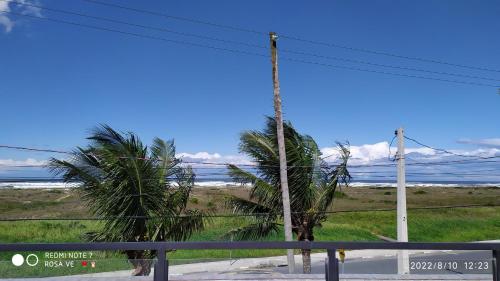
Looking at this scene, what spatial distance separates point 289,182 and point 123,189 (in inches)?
236

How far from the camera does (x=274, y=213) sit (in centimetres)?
1712

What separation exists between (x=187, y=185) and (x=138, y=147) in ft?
6.21

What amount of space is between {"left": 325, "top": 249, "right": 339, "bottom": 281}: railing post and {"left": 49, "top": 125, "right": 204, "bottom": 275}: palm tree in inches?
358

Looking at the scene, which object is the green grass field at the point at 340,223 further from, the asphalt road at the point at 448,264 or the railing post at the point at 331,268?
the railing post at the point at 331,268

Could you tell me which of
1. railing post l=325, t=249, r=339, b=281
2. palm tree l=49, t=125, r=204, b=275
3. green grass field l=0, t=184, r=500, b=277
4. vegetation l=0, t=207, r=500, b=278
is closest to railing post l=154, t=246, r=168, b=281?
railing post l=325, t=249, r=339, b=281

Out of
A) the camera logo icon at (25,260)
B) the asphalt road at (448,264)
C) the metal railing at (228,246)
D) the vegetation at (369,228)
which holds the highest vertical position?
the metal railing at (228,246)

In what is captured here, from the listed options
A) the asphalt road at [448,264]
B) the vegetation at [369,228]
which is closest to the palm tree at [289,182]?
the vegetation at [369,228]

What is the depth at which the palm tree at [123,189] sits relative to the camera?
1331 centimetres

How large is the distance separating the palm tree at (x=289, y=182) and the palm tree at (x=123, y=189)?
3.26m

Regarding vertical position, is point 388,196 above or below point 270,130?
below

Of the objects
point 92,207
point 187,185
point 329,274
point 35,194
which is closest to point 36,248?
point 329,274

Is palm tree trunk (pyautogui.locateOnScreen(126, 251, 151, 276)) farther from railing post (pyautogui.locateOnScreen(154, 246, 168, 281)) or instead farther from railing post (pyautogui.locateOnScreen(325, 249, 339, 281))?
railing post (pyautogui.locateOnScreen(325, 249, 339, 281))

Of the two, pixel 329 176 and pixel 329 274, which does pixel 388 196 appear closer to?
pixel 329 176

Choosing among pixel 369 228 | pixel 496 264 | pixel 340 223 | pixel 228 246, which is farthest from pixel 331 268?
pixel 340 223
